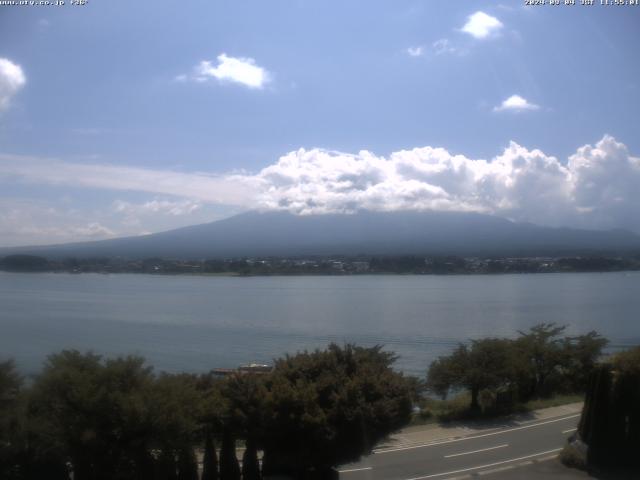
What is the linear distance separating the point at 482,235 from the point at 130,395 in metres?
138

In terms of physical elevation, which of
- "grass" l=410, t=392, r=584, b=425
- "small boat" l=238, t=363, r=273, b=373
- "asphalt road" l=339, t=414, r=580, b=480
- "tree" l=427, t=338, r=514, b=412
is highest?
"small boat" l=238, t=363, r=273, b=373

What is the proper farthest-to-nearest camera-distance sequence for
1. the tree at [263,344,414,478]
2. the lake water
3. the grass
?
the lake water < the grass < the tree at [263,344,414,478]

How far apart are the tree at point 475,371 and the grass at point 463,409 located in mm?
355

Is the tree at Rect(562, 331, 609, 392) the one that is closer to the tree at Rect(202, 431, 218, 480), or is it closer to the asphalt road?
the asphalt road

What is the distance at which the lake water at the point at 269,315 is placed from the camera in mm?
24766

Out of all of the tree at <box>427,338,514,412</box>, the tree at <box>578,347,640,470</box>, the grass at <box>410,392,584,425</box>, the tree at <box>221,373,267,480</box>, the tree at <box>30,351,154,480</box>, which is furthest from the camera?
the tree at <box>427,338,514,412</box>

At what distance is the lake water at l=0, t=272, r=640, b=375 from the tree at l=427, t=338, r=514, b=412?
5895 millimetres

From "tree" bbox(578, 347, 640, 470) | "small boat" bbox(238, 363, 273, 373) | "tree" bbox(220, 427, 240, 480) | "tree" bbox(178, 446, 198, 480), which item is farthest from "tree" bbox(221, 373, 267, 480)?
"tree" bbox(578, 347, 640, 470)

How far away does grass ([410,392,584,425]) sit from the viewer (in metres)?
13.1

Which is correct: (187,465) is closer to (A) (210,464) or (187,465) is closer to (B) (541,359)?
(A) (210,464)

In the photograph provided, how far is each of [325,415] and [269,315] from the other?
94.5ft

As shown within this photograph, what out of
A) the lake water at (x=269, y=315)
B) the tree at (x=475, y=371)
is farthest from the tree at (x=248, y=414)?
the lake water at (x=269, y=315)

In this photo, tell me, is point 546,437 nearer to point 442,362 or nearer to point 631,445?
point 631,445

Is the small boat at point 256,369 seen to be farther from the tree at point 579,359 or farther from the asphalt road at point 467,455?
the tree at point 579,359
